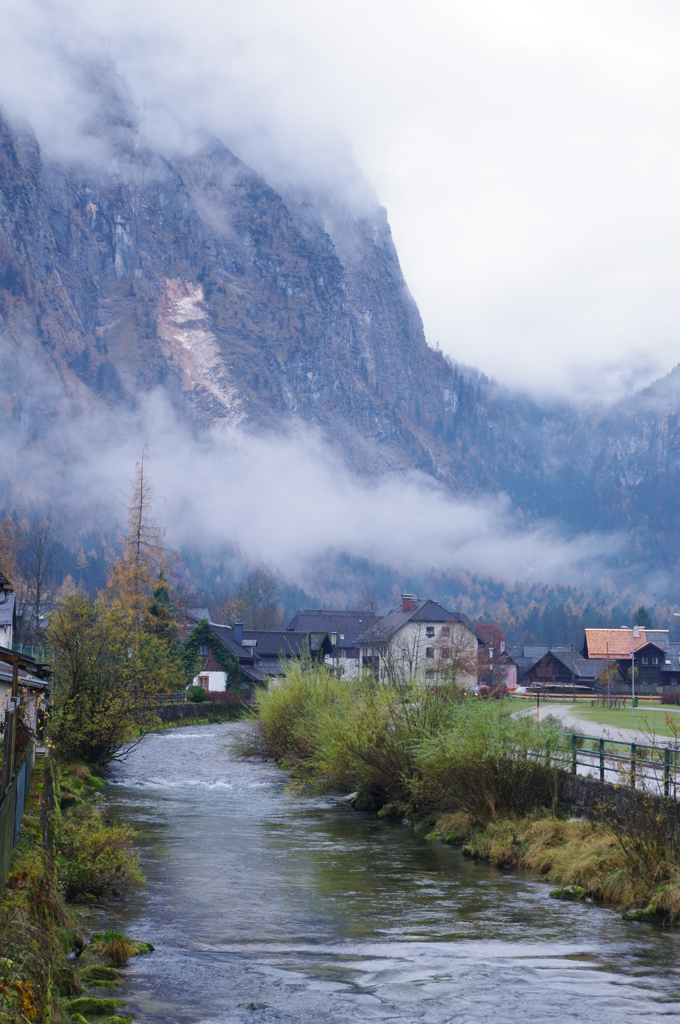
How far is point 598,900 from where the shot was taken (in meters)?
21.9

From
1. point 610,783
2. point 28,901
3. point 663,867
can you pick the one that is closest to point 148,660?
point 610,783

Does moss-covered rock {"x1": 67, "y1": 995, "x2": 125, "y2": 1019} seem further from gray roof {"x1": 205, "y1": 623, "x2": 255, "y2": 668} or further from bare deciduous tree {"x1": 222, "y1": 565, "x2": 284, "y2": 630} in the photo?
bare deciduous tree {"x1": 222, "y1": 565, "x2": 284, "y2": 630}

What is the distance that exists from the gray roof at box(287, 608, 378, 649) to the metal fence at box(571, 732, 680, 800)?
102 metres

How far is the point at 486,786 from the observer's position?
28.6m

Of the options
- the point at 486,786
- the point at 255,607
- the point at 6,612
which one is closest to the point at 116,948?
the point at 486,786

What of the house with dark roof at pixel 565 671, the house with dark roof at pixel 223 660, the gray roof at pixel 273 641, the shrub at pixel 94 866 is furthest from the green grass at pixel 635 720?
the house with dark roof at pixel 565 671

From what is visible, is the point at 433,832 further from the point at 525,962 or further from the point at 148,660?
the point at 148,660

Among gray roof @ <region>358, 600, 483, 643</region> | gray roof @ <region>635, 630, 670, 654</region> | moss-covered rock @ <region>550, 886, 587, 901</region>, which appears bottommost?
moss-covered rock @ <region>550, 886, 587, 901</region>

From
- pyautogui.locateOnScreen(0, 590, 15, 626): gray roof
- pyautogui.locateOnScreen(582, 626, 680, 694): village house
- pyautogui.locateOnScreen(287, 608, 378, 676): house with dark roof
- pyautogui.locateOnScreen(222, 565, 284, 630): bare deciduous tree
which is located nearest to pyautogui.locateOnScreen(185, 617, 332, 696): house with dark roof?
pyautogui.locateOnScreen(287, 608, 378, 676): house with dark roof

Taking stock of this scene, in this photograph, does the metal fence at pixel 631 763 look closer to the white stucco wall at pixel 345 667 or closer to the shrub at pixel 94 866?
the shrub at pixel 94 866

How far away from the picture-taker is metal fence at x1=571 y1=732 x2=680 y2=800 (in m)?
20.7

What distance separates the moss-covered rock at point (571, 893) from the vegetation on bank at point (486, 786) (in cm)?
3

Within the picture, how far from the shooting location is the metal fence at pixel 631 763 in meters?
20.7

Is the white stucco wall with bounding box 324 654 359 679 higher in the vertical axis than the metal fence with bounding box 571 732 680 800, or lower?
higher
